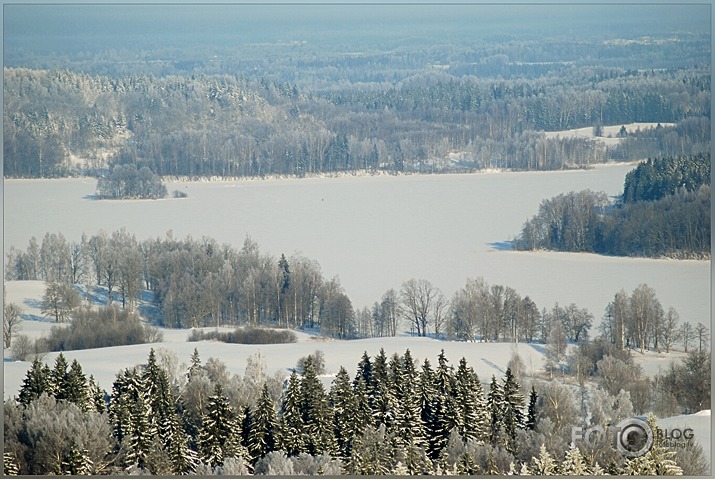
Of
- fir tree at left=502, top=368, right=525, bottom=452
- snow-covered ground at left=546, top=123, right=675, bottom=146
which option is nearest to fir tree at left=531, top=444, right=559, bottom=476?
fir tree at left=502, top=368, right=525, bottom=452

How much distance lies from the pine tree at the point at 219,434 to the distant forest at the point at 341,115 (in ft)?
12.8

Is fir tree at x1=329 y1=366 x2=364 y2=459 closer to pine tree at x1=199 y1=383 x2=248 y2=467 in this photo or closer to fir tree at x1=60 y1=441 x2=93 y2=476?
pine tree at x1=199 y1=383 x2=248 y2=467

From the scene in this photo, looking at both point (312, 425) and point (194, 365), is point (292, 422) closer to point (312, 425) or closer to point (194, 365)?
point (312, 425)

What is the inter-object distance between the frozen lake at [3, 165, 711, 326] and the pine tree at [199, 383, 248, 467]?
3.25m

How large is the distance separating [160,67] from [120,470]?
5.16m

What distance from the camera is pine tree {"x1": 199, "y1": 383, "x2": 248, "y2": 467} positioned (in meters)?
9.09

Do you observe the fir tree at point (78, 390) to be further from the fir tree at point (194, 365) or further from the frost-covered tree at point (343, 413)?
the frost-covered tree at point (343, 413)

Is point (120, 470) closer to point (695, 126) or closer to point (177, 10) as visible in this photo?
point (177, 10)

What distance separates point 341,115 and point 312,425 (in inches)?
175

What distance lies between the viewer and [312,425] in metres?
9.34

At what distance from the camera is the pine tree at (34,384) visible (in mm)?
9477

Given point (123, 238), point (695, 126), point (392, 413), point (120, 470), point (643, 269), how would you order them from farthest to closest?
point (123, 238), point (643, 269), point (695, 126), point (392, 413), point (120, 470)

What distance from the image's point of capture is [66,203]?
12.8 meters

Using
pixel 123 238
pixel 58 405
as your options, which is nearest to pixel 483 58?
pixel 123 238
